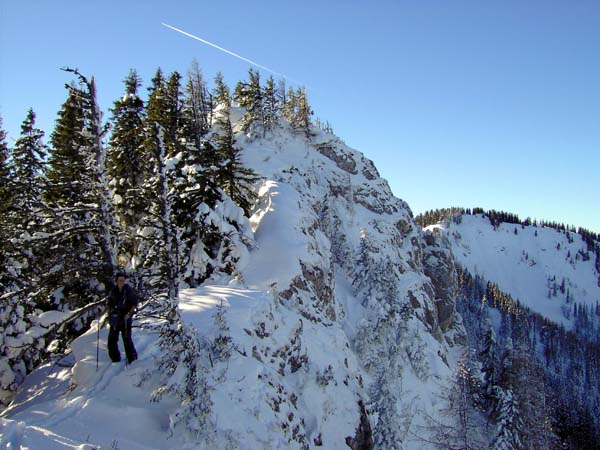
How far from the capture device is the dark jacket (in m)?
10.1

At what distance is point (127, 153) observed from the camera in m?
26.1

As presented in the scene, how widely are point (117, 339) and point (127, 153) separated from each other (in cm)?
1881

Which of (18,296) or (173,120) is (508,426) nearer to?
(18,296)

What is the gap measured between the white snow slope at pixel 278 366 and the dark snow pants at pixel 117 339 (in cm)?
25

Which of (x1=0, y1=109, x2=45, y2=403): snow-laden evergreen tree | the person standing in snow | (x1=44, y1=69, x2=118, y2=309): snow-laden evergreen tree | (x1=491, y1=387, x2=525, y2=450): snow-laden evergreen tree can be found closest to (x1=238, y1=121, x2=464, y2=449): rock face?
the person standing in snow

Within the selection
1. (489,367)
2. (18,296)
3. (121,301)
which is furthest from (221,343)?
(489,367)

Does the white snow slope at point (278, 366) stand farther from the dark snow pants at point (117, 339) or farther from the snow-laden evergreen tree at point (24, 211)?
the snow-laden evergreen tree at point (24, 211)

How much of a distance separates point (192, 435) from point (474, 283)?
184489 mm

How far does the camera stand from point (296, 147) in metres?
60.5

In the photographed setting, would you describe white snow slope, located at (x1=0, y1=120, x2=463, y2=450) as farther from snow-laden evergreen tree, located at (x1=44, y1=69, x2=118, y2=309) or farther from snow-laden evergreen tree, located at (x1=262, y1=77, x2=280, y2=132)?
snow-laden evergreen tree, located at (x1=262, y1=77, x2=280, y2=132)

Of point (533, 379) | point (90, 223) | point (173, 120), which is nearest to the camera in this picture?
point (90, 223)

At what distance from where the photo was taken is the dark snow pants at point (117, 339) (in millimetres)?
10148

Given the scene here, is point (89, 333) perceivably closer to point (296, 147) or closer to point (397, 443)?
point (397, 443)

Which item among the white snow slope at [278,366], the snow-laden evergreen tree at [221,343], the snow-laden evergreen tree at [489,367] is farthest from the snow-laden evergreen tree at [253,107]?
the snow-laden evergreen tree at [221,343]
